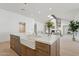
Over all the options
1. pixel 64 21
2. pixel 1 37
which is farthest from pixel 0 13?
pixel 64 21

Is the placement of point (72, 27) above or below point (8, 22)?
below

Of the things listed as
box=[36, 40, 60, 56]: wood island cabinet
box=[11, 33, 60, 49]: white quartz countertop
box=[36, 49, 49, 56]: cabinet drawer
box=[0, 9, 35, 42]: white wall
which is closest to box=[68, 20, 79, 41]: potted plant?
box=[11, 33, 60, 49]: white quartz countertop

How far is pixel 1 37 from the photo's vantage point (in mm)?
5469

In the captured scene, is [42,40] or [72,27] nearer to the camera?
[42,40]

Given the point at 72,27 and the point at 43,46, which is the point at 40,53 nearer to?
the point at 43,46

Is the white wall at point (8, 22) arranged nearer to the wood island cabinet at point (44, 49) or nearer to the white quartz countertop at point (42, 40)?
the white quartz countertop at point (42, 40)

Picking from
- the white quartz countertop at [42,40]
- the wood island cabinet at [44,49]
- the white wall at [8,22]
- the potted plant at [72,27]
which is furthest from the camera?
the white wall at [8,22]

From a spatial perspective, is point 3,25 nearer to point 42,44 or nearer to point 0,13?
point 0,13

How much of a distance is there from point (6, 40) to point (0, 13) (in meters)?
1.53

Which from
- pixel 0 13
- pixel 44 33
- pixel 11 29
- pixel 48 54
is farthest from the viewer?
pixel 11 29

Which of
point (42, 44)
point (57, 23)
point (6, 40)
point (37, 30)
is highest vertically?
point (57, 23)

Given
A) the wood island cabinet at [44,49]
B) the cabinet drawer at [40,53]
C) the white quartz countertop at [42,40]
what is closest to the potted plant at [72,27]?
the white quartz countertop at [42,40]

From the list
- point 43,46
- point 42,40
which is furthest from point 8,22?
point 43,46

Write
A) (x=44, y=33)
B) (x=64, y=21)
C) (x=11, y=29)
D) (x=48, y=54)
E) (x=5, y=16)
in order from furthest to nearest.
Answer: (x=11, y=29), (x=5, y=16), (x=44, y=33), (x=64, y=21), (x=48, y=54)
